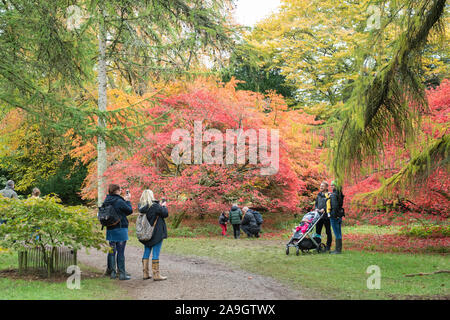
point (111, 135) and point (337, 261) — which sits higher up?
point (111, 135)

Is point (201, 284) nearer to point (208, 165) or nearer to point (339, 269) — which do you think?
point (339, 269)

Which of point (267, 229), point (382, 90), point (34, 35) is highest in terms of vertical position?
point (34, 35)

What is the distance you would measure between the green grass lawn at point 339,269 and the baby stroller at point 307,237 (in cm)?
25

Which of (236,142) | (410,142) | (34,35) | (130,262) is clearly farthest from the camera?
(236,142)

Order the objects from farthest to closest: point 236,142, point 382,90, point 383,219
Result: point 236,142, point 383,219, point 382,90

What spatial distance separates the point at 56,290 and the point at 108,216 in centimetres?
144

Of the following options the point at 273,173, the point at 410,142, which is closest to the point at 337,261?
the point at 410,142

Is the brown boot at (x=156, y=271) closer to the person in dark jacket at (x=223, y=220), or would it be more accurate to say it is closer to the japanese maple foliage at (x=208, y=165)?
the japanese maple foliage at (x=208, y=165)

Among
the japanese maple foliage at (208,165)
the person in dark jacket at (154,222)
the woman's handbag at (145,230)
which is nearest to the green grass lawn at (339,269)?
the person in dark jacket at (154,222)

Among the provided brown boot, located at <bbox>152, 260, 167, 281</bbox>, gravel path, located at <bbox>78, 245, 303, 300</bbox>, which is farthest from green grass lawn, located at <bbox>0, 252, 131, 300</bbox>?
brown boot, located at <bbox>152, 260, 167, 281</bbox>

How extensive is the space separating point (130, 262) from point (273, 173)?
765cm

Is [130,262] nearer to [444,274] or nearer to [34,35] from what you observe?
[34,35]

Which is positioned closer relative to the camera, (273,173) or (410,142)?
(410,142)

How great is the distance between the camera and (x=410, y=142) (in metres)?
6.25
